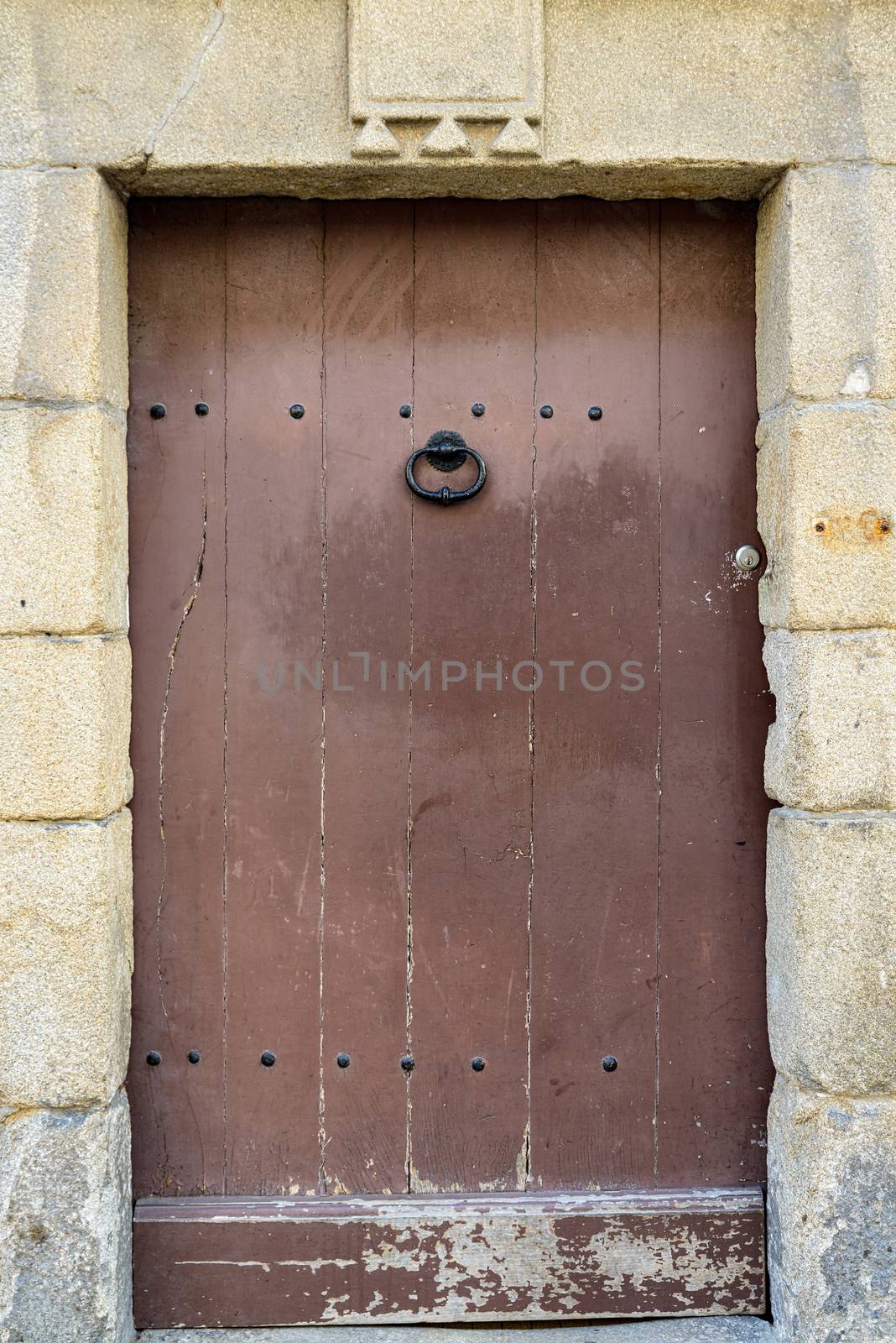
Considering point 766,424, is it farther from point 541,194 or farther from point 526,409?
point 541,194

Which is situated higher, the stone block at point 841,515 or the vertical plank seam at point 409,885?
the stone block at point 841,515

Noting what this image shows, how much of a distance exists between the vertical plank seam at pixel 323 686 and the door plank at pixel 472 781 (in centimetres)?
18

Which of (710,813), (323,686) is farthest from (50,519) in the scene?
(710,813)

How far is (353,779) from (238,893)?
0.32m

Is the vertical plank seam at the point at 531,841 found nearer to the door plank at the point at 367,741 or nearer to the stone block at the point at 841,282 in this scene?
the door plank at the point at 367,741

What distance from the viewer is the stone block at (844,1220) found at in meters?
1.80

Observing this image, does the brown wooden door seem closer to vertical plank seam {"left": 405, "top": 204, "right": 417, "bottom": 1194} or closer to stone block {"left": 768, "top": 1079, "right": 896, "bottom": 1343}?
vertical plank seam {"left": 405, "top": 204, "right": 417, "bottom": 1194}

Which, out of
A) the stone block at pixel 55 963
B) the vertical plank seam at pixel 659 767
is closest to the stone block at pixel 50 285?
the stone block at pixel 55 963

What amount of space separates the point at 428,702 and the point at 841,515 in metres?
0.85

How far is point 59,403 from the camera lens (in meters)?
1.78

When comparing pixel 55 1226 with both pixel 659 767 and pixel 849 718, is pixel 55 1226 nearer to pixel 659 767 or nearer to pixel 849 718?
pixel 659 767

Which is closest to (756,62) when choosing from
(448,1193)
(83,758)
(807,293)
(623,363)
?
(807,293)

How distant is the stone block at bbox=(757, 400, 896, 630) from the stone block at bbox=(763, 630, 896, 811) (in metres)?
0.04

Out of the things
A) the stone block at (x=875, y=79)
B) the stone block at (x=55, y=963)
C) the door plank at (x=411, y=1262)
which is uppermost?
the stone block at (x=875, y=79)
